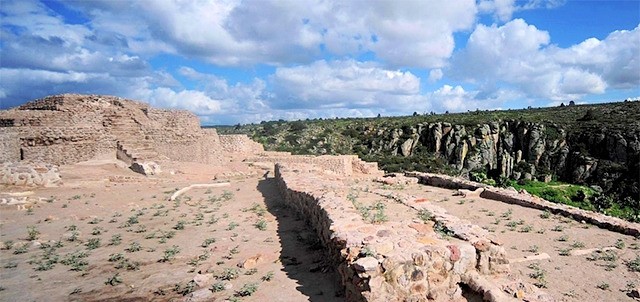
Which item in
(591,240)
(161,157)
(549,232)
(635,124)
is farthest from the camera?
(635,124)

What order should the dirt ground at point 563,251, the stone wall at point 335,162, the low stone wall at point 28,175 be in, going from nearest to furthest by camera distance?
Answer: the dirt ground at point 563,251
the low stone wall at point 28,175
the stone wall at point 335,162

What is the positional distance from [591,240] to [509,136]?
49.4 metres

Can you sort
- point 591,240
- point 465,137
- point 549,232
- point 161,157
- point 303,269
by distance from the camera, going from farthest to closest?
point 465,137 → point 161,157 → point 549,232 → point 591,240 → point 303,269

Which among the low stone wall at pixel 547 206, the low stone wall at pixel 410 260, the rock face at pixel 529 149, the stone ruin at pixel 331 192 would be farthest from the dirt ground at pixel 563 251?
the rock face at pixel 529 149

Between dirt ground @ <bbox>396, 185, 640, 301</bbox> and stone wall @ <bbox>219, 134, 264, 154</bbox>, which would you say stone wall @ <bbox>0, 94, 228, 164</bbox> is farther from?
dirt ground @ <bbox>396, 185, 640, 301</bbox>

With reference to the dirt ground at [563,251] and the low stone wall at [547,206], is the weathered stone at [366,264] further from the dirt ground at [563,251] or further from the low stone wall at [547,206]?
the low stone wall at [547,206]

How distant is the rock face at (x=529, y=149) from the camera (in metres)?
42.6

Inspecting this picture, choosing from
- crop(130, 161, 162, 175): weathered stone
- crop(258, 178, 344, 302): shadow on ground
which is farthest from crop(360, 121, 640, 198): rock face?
crop(258, 178, 344, 302): shadow on ground

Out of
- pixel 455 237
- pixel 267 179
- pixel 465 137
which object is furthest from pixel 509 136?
pixel 455 237

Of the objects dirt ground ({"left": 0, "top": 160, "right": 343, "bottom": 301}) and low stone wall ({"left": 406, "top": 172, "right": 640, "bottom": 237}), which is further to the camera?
low stone wall ({"left": 406, "top": 172, "right": 640, "bottom": 237})

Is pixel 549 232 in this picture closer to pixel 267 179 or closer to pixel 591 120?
pixel 267 179

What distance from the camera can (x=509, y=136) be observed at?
52.3m

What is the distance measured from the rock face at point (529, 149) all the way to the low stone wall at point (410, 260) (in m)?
43.7

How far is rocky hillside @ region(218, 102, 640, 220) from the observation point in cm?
4247
